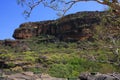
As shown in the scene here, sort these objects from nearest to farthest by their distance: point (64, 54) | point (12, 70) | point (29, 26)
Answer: point (12, 70) → point (64, 54) → point (29, 26)

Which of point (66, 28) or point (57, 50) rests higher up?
point (66, 28)

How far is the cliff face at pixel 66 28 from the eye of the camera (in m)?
76.0

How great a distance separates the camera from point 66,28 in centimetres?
8644

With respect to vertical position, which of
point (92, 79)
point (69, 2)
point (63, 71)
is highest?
point (69, 2)

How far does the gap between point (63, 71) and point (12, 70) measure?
311 inches

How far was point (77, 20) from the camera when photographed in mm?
83500

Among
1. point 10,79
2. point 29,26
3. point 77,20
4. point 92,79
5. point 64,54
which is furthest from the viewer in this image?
point 29,26

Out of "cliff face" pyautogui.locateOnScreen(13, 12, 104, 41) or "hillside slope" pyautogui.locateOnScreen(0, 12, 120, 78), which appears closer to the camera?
"hillside slope" pyautogui.locateOnScreen(0, 12, 120, 78)

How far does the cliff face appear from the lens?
76.0 m

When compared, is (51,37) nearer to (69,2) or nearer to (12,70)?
(12,70)

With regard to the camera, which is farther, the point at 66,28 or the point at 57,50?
the point at 66,28

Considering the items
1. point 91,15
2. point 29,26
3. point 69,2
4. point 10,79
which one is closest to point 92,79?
point 10,79

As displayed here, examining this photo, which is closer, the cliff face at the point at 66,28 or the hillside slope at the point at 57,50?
the hillside slope at the point at 57,50

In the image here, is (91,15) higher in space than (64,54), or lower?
higher
